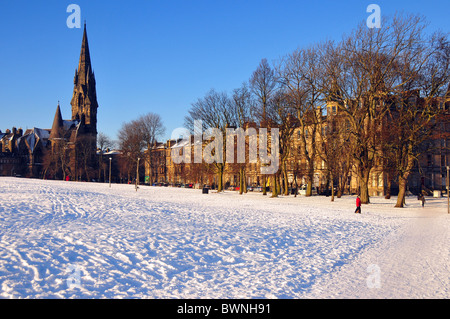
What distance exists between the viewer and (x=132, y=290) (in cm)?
864

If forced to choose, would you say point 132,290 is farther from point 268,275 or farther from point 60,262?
point 268,275

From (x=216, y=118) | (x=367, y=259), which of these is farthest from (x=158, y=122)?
(x=367, y=259)

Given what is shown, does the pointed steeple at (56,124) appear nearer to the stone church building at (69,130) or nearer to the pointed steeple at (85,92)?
the stone church building at (69,130)

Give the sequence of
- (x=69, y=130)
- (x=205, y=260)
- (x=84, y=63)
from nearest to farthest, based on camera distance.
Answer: (x=205, y=260) → (x=69, y=130) → (x=84, y=63)

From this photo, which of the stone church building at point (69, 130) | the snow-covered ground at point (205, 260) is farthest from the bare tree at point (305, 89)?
the stone church building at point (69, 130)

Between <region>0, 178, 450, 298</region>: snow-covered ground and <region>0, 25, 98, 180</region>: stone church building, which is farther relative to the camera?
<region>0, 25, 98, 180</region>: stone church building

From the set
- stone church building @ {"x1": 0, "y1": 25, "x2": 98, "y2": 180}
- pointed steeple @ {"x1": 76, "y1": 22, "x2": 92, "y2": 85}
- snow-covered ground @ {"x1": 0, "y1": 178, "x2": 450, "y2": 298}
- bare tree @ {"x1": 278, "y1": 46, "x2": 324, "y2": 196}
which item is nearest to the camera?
snow-covered ground @ {"x1": 0, "y1": 178, "x2": 450, "y2": 298}

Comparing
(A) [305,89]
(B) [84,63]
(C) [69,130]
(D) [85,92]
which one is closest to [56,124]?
(C) [69,130]

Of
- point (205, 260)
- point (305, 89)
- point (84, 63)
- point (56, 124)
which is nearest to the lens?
point (205, 260)

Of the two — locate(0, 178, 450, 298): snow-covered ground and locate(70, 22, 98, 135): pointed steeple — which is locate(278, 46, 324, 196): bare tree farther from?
locate(70, 22, 98, 135): pointed steeple

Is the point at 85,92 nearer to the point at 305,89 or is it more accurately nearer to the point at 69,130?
the point at 69,130

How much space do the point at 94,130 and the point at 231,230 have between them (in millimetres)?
127199

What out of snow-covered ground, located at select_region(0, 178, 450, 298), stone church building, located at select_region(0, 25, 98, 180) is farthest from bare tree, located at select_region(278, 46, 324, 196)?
stone church building, located at select_region(0, 25, 98, 180)
